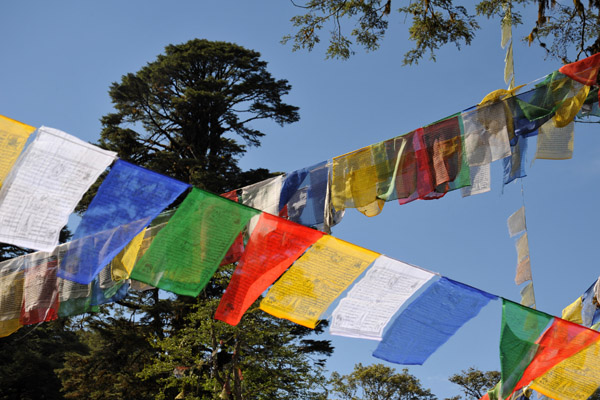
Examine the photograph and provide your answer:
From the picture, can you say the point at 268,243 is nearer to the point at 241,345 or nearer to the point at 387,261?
the point at 387,261

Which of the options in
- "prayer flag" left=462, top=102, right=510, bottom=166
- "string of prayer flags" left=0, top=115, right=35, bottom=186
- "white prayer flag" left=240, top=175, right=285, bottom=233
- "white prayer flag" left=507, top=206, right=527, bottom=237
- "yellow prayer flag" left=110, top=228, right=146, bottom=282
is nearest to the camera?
"string of prayer flags" left=0, top=115, right=35, bottom=186

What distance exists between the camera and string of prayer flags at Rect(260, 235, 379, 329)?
4.68 metres

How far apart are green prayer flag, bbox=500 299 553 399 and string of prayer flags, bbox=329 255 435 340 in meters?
0.71

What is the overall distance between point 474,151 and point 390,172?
867 millimetres

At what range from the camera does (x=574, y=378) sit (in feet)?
16.1

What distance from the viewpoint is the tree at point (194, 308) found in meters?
13.0

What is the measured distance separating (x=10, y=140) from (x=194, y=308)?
11549mm

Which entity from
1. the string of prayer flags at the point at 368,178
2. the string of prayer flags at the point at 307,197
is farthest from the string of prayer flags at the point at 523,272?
the string of prayer flags at the point at 307,197

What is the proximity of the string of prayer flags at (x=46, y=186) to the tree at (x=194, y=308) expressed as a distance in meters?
7.71

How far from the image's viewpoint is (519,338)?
469 cm

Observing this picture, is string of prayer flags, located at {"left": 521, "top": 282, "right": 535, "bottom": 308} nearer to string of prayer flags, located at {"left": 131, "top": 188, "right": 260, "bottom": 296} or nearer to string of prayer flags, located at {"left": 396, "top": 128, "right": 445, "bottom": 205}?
string of prayer flags, located at {"left": 396, "top": 128, "right": 445, "bottom": 205}

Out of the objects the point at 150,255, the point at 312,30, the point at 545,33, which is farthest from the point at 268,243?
the point at 545,33

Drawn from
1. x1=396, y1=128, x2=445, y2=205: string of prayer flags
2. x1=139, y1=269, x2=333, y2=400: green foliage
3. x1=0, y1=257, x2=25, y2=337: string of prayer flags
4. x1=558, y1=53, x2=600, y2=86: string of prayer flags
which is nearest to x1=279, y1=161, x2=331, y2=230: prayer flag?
x1=396, y1=128, x2=445, y2=205: string of prayer flags

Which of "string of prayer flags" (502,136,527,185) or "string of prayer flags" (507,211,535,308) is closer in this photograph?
"string of prayer flags" (502,136,527,185)
